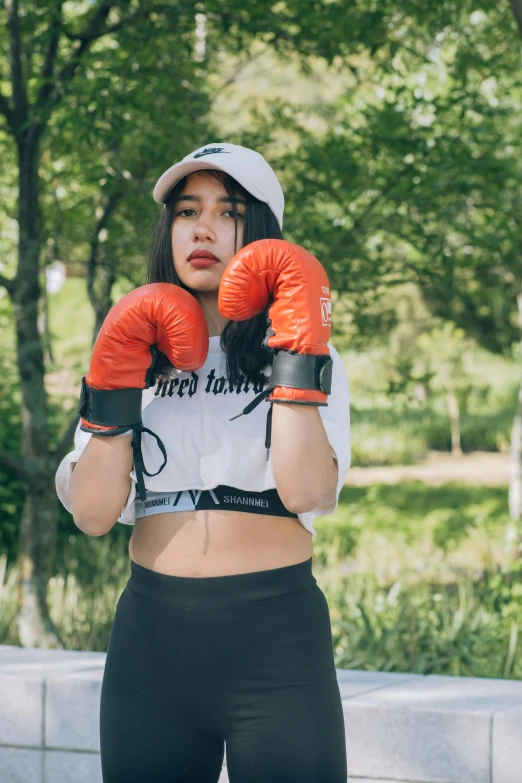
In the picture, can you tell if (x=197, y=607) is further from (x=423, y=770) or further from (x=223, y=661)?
(x=423, y=770)

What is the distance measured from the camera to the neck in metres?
1.95

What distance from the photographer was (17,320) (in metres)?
4.76

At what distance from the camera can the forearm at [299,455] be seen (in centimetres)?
164

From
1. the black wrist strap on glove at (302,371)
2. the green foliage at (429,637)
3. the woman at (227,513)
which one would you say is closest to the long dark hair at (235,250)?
the woman at (227,513)

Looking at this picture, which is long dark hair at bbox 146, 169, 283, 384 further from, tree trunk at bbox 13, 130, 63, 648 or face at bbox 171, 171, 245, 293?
tree trunk at bbox 13, 130, 63, 648

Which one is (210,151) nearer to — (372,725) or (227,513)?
(227,513)

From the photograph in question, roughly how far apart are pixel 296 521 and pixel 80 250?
5563mm

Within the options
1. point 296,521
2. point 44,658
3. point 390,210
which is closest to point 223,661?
point 296,521

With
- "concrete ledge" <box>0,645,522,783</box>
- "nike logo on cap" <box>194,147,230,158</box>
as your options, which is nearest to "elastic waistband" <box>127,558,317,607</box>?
"nike logo on cap" <box>194,147,230,158</box>

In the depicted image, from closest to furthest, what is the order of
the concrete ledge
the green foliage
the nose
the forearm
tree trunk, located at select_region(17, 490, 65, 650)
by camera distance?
1. the forearm
2. the nose
3. the concrete ledge
4. the green foliage
5. tree trunk, located at select_region(17, 490, 65, 650)

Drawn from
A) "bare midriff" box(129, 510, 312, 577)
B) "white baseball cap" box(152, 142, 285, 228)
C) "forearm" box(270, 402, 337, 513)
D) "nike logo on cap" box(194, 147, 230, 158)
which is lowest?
"bare midriff" box(129, 510, 312, 577)

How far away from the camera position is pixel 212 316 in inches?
76.9

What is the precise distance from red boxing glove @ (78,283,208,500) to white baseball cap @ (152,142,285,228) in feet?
0.80

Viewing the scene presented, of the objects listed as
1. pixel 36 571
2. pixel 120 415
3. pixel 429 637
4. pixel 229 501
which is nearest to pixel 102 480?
pixel 120 415
